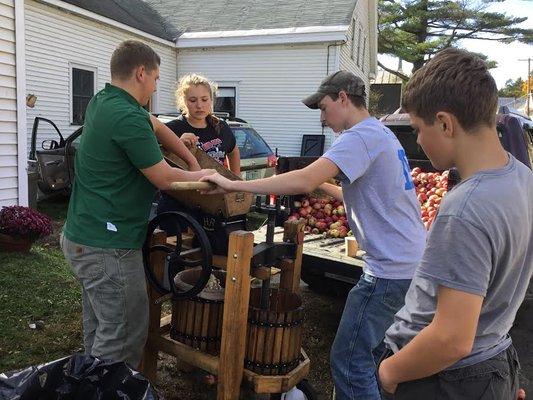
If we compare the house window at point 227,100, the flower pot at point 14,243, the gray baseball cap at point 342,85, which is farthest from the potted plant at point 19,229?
the house window at point 227,100

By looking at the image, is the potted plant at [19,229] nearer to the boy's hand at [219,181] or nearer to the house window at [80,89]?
the boy's hand at [219,181]

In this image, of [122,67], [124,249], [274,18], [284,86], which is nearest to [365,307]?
[124,249]

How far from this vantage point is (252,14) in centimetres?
1703

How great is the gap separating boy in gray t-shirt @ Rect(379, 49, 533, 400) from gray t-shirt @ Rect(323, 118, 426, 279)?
81 cm

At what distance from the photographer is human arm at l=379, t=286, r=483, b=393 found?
1.21 metres

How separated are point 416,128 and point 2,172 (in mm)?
6334

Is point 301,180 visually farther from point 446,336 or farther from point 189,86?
point 189,86

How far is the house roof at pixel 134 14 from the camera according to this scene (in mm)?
12992

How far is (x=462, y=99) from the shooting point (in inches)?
49.3

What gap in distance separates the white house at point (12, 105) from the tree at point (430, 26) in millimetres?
25540

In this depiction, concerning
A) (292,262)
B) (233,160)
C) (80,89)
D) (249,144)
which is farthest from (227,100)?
(292,262)

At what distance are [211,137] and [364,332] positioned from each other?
2145 mm

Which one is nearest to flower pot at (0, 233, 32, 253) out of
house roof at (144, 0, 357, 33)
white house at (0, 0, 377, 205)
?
white house at (0, 0, 377, 205)

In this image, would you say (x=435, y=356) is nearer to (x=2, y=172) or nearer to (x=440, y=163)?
(x=440, y=163)
